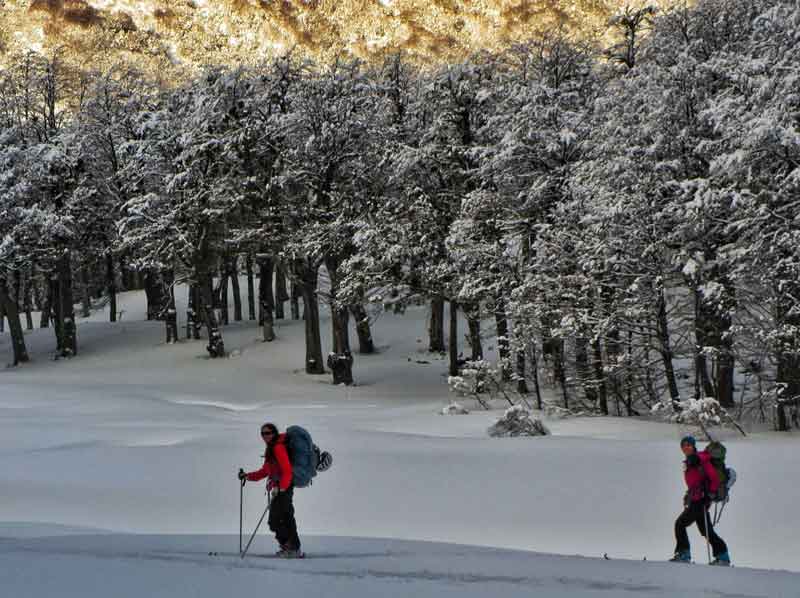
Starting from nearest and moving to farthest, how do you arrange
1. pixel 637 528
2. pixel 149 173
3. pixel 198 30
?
pixel 637 528
pixel 149 173
pixel 198 30

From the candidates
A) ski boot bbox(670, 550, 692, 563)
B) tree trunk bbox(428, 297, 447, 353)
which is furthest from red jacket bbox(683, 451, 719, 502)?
tree trunk bbox(428, 297, 447, 353)

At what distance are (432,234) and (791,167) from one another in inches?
464

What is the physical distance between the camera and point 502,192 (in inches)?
960

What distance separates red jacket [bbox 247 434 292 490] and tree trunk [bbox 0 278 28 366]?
30.3 metres

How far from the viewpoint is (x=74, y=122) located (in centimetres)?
3781

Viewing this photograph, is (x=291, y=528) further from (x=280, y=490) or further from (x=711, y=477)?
(x=711, y=477)

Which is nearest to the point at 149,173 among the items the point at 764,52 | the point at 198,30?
the point at 764,52

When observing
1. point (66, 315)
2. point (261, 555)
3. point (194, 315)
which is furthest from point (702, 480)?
point (66, 315)

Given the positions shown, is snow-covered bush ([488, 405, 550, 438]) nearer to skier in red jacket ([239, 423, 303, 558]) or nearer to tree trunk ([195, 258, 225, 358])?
skier in red jacket ([239, 423, 303, 558])

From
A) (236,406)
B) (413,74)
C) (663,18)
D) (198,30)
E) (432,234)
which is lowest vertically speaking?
(236,406)

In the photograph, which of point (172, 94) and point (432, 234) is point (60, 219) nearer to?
point (172, 94)

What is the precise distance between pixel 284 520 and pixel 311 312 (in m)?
21.8

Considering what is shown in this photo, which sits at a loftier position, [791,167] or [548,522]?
[791,167]

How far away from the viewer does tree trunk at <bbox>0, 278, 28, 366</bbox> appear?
114ft
